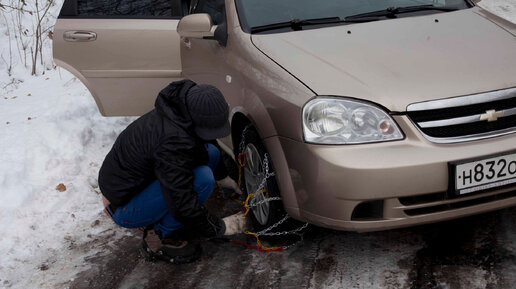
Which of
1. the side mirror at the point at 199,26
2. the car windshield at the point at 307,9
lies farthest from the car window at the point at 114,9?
the car windshield at the point at 307,9

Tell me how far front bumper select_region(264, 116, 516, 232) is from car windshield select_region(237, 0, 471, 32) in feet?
3.54

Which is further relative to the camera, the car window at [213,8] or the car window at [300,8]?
the car window at [213,8]

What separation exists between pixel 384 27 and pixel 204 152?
1339mm

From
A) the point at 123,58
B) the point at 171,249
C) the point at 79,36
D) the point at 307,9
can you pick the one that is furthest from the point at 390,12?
the point at 79,36

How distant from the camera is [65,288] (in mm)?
3488

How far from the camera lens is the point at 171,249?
3654 millimetres

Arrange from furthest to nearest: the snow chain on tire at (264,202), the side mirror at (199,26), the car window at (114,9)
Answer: the car window at (114,9)
the side mirror at (199,26)
the snow chain on tire at (264,202)

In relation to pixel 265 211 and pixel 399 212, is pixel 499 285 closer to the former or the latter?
pixel 399 212

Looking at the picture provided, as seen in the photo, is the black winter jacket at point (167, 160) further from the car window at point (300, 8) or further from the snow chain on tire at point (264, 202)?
the car window at point (300, 8)

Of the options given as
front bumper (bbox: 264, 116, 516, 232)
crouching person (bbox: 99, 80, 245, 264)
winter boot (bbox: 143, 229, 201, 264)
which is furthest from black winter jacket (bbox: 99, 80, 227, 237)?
front bumper (bbox: 264, 116, 516, 232)

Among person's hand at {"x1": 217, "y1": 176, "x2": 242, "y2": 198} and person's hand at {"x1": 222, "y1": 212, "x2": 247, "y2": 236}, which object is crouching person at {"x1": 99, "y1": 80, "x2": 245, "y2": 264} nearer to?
person's hand at {"x1": 222, "y1": 212, "x2": 247, "y2": 236}

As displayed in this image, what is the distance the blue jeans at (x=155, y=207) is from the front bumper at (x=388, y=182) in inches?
25.9

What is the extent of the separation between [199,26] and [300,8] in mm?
712

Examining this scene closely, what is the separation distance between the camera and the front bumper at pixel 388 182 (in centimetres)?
287
